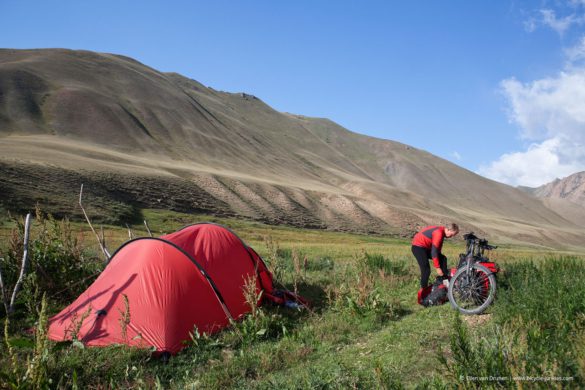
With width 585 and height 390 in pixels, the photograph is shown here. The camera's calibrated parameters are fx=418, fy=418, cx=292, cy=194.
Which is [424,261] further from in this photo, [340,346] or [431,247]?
[340,346]

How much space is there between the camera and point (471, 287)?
7773mm

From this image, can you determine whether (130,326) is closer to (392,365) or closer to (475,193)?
(392,365)

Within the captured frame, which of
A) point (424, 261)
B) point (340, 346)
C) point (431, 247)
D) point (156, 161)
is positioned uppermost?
point (156, 161)

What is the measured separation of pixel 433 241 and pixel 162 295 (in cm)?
560

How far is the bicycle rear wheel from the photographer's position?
25.3 feet

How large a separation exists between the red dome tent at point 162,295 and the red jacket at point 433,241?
3969mm

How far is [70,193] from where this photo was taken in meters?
42.2

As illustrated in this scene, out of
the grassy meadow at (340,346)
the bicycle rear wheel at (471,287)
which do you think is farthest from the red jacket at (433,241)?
the grassy meadow at (340,346)

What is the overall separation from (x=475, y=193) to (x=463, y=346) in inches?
8243

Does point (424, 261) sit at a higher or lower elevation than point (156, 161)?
lower

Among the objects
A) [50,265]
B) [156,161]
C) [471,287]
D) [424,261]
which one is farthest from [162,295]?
[156,161]

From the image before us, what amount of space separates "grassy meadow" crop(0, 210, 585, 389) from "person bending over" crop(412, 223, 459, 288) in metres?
0.82

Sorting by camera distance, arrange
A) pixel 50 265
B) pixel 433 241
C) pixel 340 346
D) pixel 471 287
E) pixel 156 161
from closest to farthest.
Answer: pixel 340 346
pixel 471 287
pixel 433 241
pixel 50 265
pixel 156 161

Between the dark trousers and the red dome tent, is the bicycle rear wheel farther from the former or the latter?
the red dome tent
